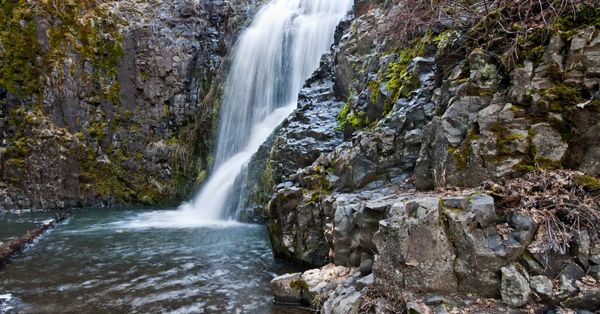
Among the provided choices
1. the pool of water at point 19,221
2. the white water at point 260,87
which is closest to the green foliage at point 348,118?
the white water at point 260,87

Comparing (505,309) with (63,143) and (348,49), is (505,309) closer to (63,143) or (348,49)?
(348,49)

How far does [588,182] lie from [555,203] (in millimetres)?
402

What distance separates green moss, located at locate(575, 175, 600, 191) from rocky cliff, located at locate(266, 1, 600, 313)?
0.01m

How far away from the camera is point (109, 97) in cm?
1903

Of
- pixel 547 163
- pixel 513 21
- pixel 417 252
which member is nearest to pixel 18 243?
pixel 417 252

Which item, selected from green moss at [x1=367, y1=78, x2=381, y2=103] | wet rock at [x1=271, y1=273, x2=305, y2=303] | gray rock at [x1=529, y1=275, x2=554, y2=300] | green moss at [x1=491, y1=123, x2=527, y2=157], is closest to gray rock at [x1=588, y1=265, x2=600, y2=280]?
gray rock at [x1=529, y1=275, x2=554, y2=300]

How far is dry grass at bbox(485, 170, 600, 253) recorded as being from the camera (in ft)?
12.3

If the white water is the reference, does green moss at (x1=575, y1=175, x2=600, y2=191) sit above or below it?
below

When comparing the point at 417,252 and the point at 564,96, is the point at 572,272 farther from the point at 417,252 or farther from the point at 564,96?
the point at 564,96

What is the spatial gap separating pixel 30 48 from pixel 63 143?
14.3 feet

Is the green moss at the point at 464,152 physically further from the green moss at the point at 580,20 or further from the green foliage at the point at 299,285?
the green foliage at the point at 299,285

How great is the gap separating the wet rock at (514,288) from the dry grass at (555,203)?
0.32 metres

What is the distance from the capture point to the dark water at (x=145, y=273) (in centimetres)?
629

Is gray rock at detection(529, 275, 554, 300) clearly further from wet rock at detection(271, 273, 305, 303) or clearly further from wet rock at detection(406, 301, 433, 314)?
wet rock at detection(271, 273, 305, 303)
